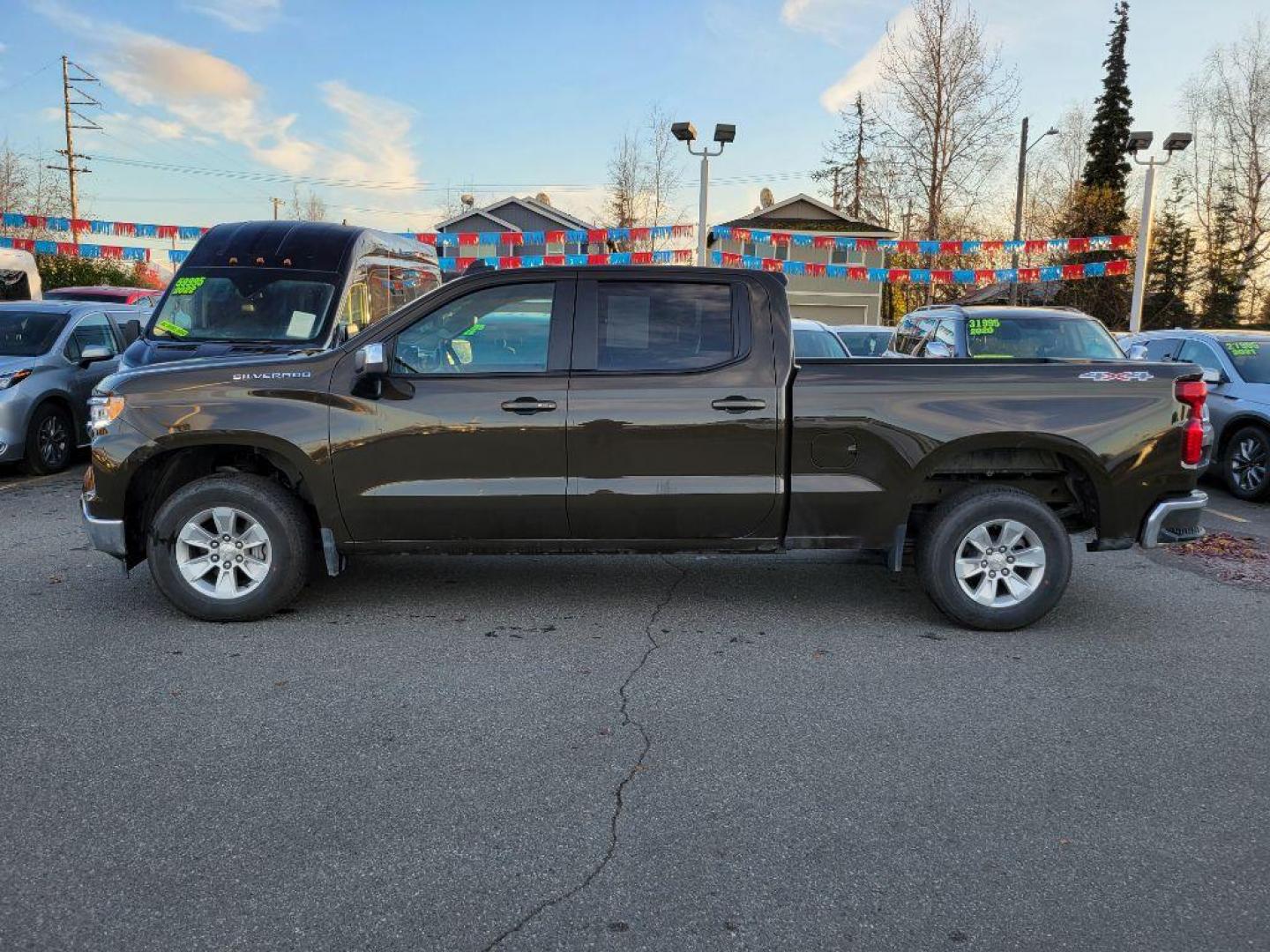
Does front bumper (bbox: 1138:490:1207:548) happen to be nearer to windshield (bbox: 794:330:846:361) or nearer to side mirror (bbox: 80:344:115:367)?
windshield (bbox: 794:330:846:361)

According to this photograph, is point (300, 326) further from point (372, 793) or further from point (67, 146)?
point (67, 146)

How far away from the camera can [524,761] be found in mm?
3689

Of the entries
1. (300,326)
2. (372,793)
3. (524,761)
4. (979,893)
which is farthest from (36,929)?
(300,326)

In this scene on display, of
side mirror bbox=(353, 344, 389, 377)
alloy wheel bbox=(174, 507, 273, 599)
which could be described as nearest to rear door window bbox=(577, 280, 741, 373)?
side mirror bbox=(353, 344, 389, 377)

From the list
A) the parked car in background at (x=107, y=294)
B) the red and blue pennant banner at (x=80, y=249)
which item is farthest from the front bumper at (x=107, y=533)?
the red and blue pennant banner at (x=80, y=249)

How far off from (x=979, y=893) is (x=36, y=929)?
103 inches

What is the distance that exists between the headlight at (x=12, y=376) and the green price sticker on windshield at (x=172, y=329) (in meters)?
1.89

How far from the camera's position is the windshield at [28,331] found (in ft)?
34.4

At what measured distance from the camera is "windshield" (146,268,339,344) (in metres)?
9.07

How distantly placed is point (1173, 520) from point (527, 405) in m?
3.54

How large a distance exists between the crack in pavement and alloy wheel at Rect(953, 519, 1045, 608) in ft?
5.57

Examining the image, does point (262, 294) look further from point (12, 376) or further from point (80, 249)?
point (80, 249)

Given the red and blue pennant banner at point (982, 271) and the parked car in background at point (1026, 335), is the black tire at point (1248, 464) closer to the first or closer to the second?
the parked car in background at point (1026, 335)

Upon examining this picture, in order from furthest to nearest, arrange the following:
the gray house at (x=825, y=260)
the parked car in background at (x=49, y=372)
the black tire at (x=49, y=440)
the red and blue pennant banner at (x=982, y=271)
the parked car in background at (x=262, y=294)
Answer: the gray house at (x=825, y=260) → the red and blue pennant banner at (x=982, y=271) → the black tire at (x=49, y=440) → the parked car in background at (x=49, y=372) → the parked car in background at (x=262, y=294)
